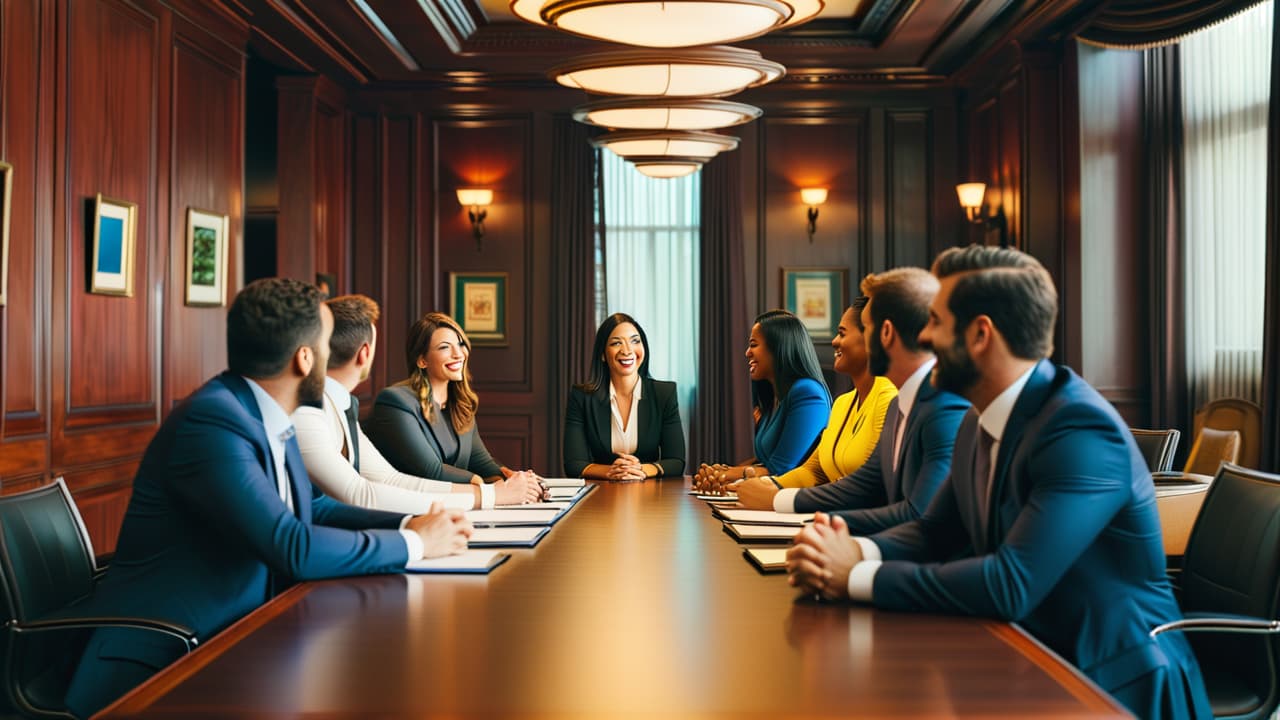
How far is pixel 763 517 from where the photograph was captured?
352 centimetres

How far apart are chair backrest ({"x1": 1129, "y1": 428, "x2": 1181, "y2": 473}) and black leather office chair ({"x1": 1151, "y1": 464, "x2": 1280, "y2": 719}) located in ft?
5.80

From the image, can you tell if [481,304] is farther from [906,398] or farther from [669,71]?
[906,398]

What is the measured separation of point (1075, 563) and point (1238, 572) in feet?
2.63

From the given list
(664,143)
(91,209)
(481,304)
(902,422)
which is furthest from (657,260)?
(902,422)

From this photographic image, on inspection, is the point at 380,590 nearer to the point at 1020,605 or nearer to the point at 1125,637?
the point at 1020,605

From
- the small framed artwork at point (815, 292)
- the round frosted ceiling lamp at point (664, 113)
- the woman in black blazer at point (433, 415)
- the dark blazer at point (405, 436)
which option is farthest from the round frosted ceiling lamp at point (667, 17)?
the small framed artwork at point (815, 292)

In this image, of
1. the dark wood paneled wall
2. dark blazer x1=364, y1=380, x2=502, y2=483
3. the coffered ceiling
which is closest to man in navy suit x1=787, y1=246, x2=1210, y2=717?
dark blazer x1=364, y1=380, x2=502, y2=483

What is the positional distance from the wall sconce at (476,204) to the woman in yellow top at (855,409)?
226 inches

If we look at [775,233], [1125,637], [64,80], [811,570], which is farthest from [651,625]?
[775,233]

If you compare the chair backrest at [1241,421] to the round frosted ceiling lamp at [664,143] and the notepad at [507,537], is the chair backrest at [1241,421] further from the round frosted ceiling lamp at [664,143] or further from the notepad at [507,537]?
the notepad at [507,537]

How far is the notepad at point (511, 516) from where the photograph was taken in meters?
3.37

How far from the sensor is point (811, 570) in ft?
7.49

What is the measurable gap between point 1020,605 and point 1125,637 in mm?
227

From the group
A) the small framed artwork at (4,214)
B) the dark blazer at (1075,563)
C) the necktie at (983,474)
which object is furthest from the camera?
the small framed artwork at (4,214)
